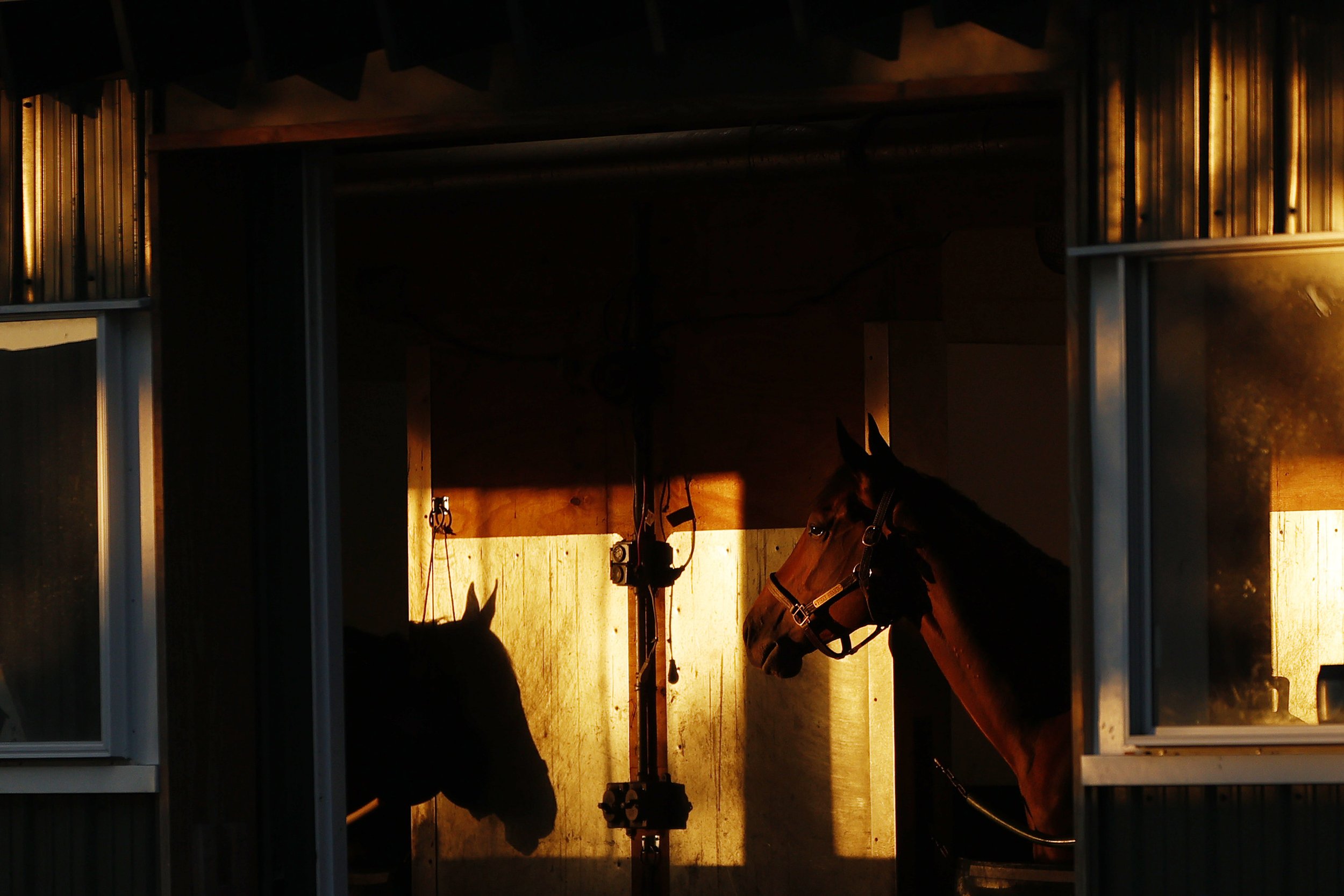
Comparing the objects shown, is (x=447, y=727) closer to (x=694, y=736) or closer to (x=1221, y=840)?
(x=694, y=736)

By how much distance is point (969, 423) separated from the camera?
20.9 feet

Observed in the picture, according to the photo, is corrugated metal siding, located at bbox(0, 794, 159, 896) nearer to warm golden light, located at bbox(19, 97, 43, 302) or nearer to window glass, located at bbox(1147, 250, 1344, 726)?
warm golden light, located at bbox(19, 97, 43, 302)

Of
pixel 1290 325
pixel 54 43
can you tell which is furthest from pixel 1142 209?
pixel 54 43

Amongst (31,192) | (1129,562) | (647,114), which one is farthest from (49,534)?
(1129,562)

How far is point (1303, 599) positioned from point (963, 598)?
1.76 metres

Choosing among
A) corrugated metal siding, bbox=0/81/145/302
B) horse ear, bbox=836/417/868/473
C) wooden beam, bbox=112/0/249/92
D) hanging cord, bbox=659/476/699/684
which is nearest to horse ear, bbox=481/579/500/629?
hanging cord, bbox=659/476/699/684

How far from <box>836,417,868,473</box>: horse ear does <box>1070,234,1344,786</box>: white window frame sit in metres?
1.88

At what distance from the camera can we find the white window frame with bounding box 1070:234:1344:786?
340cm

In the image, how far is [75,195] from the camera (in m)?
4.03

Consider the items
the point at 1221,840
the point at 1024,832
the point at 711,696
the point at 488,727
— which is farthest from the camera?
the point at 488,727

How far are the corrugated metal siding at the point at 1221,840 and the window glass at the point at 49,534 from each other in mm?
2836

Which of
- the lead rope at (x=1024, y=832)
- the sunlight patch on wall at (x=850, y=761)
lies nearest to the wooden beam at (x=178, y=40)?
the lead rope at (x=1024, y=832)

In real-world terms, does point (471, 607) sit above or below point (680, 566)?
below

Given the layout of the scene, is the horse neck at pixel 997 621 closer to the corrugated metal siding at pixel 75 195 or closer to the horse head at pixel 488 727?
the horse head at pixel 488 727
